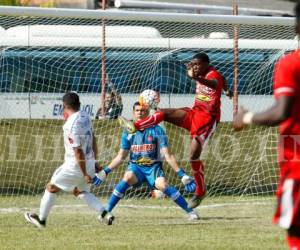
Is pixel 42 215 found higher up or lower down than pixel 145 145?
lower down

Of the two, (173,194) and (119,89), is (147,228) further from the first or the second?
(119,89)

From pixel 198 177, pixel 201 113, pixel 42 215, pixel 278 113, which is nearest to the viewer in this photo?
pixel 278 113

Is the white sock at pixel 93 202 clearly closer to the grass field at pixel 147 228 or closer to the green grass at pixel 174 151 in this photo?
the grass field at pixel 147 228

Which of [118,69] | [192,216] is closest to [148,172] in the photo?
[192,216]

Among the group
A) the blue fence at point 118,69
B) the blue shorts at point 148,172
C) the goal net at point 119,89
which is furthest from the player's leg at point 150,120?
the blue fence at point 118,69

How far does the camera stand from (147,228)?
12.1m

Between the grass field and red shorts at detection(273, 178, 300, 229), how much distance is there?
13.5 ft

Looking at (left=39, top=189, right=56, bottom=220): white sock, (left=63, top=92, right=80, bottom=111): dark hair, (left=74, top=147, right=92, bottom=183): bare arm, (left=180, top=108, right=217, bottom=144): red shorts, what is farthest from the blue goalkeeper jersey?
(left=39, top=189, right=56, bottom=220): white sock

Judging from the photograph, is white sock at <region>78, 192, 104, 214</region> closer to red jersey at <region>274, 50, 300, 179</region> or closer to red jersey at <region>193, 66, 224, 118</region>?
red jersey at <region>193, 66, 224, 118</region>

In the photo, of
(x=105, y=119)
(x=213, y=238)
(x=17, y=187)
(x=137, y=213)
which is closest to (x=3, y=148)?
(x=17, y=187)

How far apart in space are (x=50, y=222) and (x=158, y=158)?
173cm

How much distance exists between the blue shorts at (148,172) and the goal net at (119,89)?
3.63m

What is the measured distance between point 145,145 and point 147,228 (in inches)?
67.3

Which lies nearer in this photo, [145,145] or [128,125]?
[128,125]
